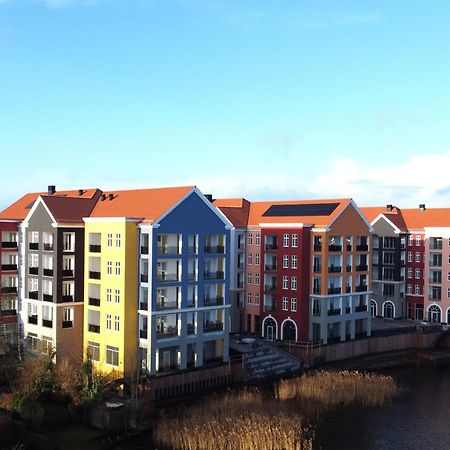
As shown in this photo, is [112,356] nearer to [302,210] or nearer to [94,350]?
[94,350]

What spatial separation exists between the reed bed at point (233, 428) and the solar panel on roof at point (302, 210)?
27085 mm

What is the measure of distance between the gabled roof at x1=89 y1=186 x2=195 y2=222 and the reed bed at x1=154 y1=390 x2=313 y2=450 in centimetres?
1648

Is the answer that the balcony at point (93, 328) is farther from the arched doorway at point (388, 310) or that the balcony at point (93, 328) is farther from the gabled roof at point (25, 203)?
the arched doorway at point (388, 310)

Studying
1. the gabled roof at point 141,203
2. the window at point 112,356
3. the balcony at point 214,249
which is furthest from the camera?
the balcony at point 214,249

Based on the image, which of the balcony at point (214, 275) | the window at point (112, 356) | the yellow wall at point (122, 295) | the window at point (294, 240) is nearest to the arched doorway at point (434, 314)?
the window at point (294, 240)

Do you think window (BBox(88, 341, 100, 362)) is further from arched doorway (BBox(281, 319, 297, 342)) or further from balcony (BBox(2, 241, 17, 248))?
arched doorway (BBox(281, 319, 297, 342))

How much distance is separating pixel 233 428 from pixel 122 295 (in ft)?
54.6

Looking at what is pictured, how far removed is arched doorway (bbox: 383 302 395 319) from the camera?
8561 centimetres

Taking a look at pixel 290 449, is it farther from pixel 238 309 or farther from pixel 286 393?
pixel 238 309

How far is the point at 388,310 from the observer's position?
86.1 metres

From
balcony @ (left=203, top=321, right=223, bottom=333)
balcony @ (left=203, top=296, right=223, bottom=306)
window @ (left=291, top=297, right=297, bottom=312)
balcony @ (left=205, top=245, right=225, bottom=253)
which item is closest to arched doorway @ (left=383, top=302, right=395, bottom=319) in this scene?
window @ (left=291, top=297, right=297, bottom=312)

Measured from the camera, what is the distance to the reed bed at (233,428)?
37.5 metres

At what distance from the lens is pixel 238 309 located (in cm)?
7188

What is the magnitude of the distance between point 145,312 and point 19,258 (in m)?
16.5
